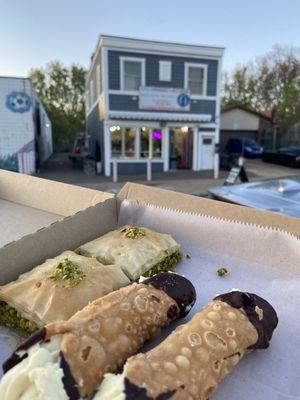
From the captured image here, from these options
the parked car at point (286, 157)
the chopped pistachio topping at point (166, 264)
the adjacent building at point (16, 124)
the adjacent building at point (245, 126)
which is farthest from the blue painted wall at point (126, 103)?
Result: the chopped pistachio topping at point (166, 264)

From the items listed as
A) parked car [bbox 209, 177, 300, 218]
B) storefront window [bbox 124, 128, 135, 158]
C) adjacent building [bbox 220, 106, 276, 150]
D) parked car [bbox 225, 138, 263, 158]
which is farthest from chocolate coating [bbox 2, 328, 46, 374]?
adjacent building [bbox 220, 106, 276, 150]

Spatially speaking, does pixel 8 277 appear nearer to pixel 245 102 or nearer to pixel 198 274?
pixel 198 274

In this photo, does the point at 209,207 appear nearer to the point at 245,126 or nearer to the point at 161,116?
the point at 161,116

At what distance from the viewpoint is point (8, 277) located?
163cm

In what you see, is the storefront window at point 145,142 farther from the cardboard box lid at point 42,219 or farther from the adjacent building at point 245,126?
the adjacent building at point 245,126

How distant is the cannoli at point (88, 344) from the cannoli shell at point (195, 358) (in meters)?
0.13

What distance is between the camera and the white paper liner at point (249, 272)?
1.16 metres

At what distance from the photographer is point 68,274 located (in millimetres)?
1523

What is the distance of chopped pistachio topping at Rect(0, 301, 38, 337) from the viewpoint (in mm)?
1377

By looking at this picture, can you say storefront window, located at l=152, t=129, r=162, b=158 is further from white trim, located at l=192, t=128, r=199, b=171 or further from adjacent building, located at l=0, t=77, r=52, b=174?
adjacent building, located at l=0, t=77, r=52, b=174

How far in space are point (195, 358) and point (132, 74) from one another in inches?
523

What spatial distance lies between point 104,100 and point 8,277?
1216 cm

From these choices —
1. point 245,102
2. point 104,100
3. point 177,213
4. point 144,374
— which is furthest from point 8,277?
point 245,102

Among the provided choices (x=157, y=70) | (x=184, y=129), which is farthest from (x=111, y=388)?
(x=184, y=129)
